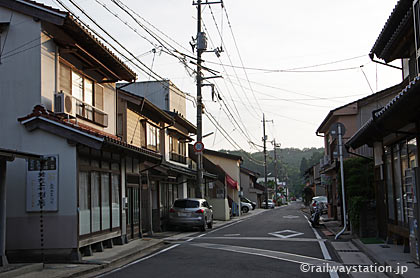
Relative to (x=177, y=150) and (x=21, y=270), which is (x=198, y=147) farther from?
(x=21, y=270)

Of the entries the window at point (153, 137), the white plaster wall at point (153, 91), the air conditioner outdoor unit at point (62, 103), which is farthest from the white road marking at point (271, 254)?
the white plaster wall at point (153, 91)

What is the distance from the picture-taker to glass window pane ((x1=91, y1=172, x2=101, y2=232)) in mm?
15041

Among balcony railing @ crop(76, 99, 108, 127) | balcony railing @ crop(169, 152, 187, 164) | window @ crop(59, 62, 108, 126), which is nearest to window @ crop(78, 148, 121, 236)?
balcony railing @ crop(76, 99, 108, 127)

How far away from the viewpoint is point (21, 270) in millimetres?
10977

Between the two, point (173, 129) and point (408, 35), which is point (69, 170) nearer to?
point (408, 35)

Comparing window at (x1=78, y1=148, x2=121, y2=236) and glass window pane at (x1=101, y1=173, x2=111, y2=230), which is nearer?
window at (x1=78, y1=148, x2=121, y2=236)

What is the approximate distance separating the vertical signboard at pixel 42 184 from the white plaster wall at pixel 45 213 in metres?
0.13

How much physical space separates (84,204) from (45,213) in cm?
122

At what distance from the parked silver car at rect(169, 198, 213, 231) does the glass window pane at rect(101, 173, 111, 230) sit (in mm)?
8469

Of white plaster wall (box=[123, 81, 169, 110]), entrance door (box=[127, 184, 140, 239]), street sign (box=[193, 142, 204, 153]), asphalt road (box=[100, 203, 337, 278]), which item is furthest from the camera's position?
white plaster wall (box=[123, 81, 169, 110])

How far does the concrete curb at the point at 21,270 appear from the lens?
10.5m

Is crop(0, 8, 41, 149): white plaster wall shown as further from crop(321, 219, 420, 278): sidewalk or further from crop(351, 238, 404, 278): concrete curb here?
crop(351, 238, 404, 278): concrete curb

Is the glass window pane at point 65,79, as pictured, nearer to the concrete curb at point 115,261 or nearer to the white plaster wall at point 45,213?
the white plaster wall at point 45,213

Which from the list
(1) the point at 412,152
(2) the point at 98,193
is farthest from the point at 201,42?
(1) the point at 412,152
